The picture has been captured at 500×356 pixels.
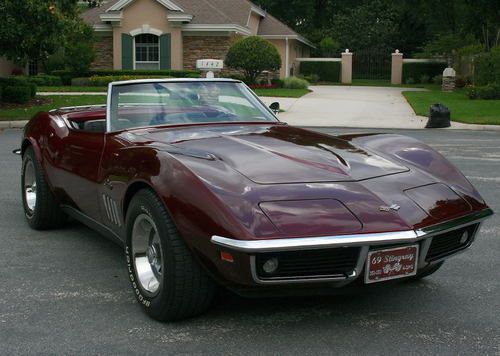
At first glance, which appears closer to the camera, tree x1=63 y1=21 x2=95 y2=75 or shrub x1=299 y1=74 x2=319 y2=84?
tree x1=63 y1=21 x2=95 y2=75

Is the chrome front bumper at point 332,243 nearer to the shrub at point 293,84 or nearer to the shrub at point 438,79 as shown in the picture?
the shrub at point 293,84

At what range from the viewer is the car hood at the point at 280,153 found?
3.74 meters

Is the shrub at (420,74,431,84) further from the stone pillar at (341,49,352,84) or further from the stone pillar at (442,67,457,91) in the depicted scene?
the stone pillar at (442,67,457,91)

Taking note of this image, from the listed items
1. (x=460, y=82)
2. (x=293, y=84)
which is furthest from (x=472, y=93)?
(x=293, y=84)

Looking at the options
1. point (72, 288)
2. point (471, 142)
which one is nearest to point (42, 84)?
point (471, 142)

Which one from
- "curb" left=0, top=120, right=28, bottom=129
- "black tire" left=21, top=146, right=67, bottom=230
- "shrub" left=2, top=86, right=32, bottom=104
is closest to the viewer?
"black tire" left=21, top=146, right=67, bottom=230

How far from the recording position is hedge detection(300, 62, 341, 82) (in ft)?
157

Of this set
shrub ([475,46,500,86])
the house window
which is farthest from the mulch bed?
shrub ([475,46,500,86])

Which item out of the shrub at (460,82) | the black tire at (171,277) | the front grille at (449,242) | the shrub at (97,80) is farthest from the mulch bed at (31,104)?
the shrub at (460,82)

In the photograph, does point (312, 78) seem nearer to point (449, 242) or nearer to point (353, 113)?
point (353, 113)

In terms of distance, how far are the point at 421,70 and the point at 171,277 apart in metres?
46.9

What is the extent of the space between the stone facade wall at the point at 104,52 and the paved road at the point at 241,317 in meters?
32.7

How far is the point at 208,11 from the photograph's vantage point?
36.0m

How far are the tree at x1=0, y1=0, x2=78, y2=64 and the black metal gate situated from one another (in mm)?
35232
